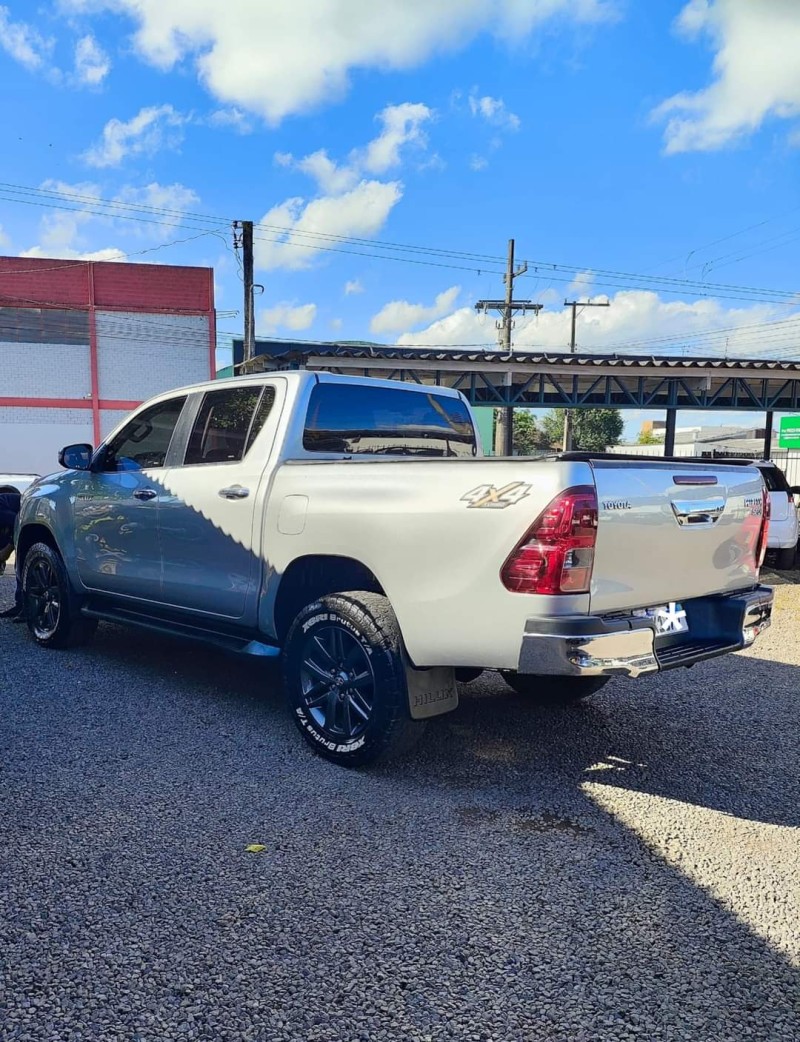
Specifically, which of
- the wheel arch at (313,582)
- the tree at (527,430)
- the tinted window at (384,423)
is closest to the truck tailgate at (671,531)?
the wheel arch at (313,582)

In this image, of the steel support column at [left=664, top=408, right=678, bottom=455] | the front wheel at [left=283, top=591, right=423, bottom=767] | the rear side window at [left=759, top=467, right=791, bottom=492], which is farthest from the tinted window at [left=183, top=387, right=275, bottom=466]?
the steel support column at [left=664, top=408, right=678, bottom=455]

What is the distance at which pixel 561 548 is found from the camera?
3076 mm

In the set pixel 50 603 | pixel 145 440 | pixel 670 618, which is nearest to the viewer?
pixel 670 618

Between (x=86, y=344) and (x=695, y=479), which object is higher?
(x=86, y=344)

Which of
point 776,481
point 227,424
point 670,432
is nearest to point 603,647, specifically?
point 227,424

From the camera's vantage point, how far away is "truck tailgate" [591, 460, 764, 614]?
3.20m

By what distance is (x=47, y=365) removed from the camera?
29422 millimetres

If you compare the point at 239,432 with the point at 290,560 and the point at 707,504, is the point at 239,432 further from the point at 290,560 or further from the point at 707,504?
the point at 707,504

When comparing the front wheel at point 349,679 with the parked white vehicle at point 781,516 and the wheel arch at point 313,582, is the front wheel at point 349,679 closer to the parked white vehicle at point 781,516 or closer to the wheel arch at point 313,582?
the wheel arch at point 313,582

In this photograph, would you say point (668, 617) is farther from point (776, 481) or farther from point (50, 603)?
point (776, 481)

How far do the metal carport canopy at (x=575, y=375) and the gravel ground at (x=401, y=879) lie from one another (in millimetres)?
12914

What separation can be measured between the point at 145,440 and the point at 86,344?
2665cm

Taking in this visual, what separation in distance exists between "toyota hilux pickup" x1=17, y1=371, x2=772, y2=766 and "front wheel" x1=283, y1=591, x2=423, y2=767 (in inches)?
0.4

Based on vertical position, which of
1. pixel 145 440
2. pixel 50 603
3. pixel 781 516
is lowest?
pixel 50 603
